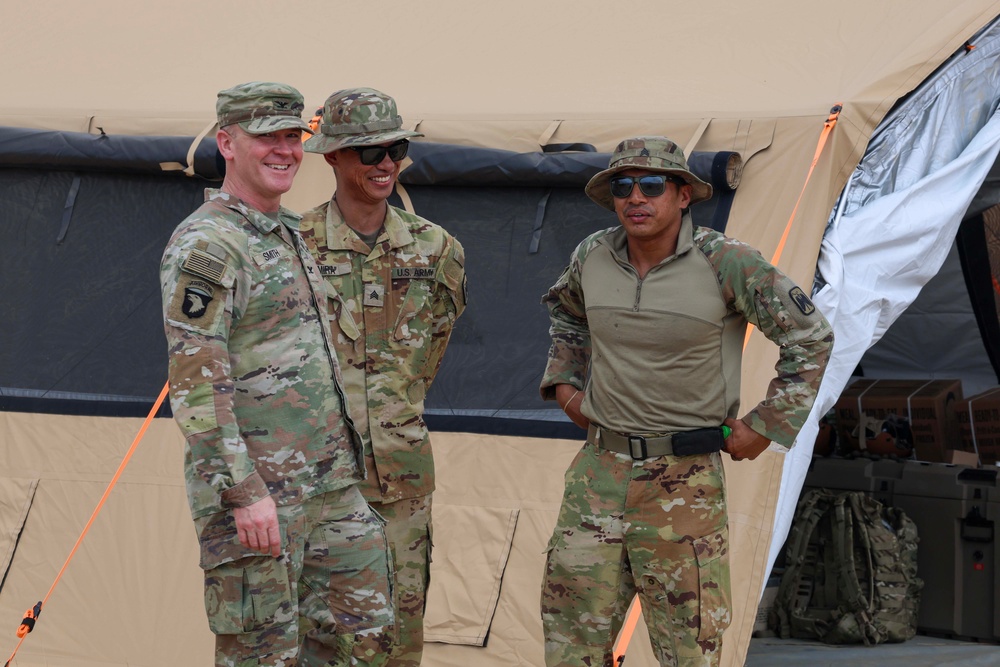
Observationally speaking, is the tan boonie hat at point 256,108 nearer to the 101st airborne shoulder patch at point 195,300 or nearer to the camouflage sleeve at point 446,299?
the 101st airborne shoulder patch at point 195,300

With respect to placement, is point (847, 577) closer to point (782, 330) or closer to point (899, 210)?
point (899, 210)

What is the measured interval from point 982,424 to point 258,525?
3.99m

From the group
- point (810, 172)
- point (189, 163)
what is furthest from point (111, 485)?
point (810, 172)

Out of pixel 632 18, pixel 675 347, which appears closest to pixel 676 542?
pixel 675 347

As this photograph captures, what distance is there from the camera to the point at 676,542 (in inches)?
112

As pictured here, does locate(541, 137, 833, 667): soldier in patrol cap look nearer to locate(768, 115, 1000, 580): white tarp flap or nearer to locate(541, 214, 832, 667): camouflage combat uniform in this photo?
locate(541, 214, 832, 667): camouflage combat uniform

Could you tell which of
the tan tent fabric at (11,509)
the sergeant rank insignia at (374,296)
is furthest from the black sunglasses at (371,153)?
the tan tent fabric at (11,509)

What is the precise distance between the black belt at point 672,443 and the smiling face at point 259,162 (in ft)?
3.09

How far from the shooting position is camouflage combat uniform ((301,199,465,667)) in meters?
3.05

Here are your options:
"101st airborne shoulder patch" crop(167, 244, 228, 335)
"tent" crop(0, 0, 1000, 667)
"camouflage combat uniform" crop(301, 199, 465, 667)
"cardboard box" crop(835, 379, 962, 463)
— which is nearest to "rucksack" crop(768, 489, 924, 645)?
"cardboard box" crop(835, 379, 962, 463)

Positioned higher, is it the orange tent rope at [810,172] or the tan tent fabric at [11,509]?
the orange tent rope at [810,172]

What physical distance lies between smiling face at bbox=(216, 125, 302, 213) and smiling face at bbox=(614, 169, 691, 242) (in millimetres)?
742

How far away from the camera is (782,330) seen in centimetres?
289

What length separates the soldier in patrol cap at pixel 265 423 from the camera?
2.47m
